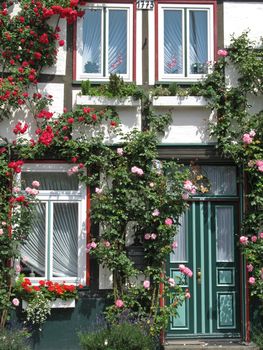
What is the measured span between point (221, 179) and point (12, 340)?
4212 mm

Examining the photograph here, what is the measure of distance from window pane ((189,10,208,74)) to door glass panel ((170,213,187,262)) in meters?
2.54

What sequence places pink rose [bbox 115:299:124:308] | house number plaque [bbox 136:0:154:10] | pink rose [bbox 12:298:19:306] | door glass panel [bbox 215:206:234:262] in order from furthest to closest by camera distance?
door glass panel [bbox 215:206:234:262]
house number plaque [bbox 136:0:154:10]
pink rose [bbox 115:299:124:308]
pink rose [bbox 12:298:19:306]

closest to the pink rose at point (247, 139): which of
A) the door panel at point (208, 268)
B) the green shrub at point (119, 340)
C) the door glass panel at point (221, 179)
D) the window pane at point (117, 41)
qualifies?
the door glass panel at point (221, 179)

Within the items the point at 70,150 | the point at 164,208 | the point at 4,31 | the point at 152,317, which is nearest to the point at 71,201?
the point at 70,150

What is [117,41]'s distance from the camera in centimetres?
1128

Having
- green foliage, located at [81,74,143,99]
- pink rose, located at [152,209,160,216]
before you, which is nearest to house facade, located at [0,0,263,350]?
green foliage, located at [81,74,143,99]

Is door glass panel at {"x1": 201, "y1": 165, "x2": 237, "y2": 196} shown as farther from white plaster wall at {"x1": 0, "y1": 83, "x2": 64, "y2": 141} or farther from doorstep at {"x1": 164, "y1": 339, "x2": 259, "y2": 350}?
white plaster wall at {"x1": 0, "y1": 83, "x2": 64, "y2": 141}

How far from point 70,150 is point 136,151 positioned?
1.02m

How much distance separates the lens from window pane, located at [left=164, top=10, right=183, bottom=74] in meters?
11.2

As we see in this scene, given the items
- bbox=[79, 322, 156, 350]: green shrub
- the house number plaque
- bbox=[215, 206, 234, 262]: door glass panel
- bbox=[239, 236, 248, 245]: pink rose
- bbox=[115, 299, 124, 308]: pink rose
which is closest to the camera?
bbox=[79, 322, 156, 350]: green shrub

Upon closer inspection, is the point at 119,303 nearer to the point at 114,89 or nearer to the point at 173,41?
the point at 114,89

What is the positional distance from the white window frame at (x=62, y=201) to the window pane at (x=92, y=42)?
166 cm

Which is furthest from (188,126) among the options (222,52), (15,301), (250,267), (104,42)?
(15,301)

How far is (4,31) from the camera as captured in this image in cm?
1083
